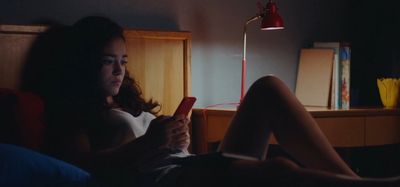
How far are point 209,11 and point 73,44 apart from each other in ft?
3.33

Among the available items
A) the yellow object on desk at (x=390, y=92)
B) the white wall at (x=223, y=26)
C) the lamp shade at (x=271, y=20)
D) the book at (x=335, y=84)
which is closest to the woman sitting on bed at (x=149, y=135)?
the white wall at (x=223, y=26)

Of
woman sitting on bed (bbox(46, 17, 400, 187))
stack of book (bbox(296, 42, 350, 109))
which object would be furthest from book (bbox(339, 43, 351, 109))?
woman sitting on bed (bbox(46, 17, 400, 187))

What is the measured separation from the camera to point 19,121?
1.83 meters

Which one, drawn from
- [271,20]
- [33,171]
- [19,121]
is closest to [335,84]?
[271,20]

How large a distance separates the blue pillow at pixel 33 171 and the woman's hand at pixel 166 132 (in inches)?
8.0

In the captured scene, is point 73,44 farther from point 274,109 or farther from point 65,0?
→ point 274,109

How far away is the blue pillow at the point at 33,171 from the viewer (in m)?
1.51

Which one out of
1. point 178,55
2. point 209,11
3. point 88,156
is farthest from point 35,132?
point 209,11

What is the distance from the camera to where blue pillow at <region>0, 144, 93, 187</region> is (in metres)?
1.51

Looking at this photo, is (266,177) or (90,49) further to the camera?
(90,49)

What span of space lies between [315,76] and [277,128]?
1.35 m

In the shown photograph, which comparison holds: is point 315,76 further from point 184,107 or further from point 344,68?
point 184,107

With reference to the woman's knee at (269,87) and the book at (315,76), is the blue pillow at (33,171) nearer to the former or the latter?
the woman's knee at (269,87)

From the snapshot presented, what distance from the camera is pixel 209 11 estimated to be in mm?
2949
